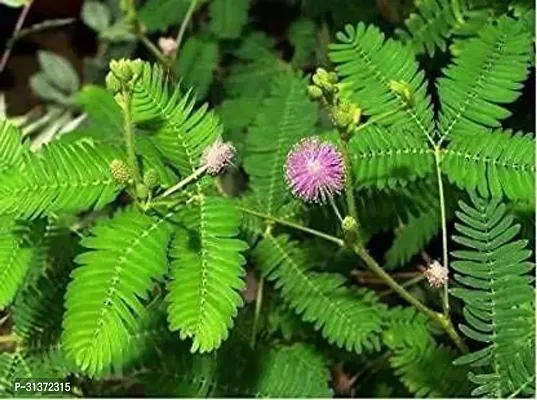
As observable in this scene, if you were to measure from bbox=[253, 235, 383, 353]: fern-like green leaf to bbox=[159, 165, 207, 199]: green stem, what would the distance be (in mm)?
247

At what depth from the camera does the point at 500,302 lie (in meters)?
0.86

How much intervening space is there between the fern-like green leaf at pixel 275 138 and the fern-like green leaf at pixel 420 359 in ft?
0.65

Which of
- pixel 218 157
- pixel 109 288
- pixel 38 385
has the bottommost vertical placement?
pixel 38 385

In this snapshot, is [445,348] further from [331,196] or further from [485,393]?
[331,196]

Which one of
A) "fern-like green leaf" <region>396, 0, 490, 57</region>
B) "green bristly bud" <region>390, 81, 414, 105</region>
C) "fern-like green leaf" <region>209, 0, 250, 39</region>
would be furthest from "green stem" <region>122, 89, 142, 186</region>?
"fern-like green leaf" <region>209, 0, 250, 39</region>

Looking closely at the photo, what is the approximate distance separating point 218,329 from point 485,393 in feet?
0.92

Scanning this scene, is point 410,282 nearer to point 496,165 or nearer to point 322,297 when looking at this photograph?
point 322,297

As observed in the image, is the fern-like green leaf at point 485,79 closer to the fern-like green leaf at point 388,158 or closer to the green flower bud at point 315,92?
the fern-like green leaf at point 388,158

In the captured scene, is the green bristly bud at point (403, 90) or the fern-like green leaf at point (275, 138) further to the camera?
the fern-like green leaf at point (275, 138)

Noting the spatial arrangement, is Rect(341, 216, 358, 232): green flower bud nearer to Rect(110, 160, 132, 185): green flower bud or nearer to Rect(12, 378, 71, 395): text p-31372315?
Rect(110, 160, 132, 185): green flower bud

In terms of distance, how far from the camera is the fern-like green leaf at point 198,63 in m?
1.35

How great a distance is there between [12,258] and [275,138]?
13.5 inches

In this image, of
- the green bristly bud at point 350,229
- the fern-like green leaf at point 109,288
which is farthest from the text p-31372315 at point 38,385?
the green bristly bud at point 350,229

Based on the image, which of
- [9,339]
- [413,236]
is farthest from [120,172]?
[413,236]
